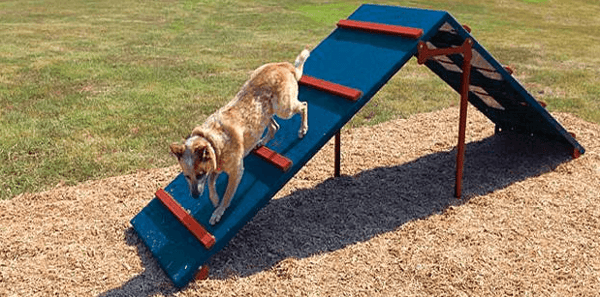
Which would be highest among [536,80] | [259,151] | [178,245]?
[259,151]

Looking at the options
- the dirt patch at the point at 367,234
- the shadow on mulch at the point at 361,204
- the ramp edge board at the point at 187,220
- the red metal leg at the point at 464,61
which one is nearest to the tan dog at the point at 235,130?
the ramp edge board at the point at 187,220

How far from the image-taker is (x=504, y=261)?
17.0 feet

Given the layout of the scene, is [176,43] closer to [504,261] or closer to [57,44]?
[57,44]

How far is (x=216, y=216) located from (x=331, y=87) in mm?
1923

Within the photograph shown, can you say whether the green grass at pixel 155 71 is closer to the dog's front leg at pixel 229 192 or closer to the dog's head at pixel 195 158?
the dog's front leg at pixel 229 192

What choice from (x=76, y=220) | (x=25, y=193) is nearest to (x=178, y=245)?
(x=76, y=220)

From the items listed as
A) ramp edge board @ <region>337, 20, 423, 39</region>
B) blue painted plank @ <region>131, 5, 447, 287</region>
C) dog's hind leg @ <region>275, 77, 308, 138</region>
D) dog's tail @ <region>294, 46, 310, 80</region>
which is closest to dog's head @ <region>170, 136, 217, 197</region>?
blue painted plank @ <region>131, 5, 447, 287</region>

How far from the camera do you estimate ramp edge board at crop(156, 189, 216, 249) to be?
4.78 m

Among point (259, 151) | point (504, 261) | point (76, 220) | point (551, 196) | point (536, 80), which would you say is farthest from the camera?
point (536, 80)

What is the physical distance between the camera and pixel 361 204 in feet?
21.3

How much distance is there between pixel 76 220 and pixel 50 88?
6.56 meters

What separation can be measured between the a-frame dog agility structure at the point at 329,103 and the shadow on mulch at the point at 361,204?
0.32 metres

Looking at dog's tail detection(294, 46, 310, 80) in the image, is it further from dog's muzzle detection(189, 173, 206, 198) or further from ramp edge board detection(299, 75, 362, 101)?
dog's muzzle detection(189, 173, 206, 198)

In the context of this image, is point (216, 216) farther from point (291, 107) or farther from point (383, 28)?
point (383, 28)
